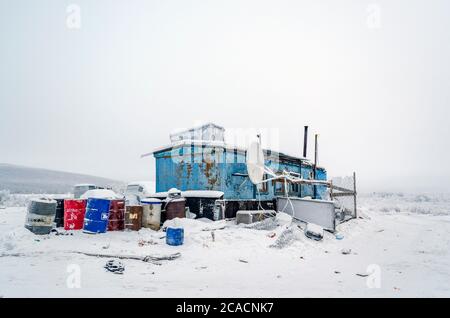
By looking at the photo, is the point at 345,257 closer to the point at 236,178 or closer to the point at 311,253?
the point at 311,253

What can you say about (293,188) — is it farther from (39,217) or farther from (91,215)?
(39,217)

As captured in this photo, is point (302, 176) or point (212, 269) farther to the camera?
point (302, 176)

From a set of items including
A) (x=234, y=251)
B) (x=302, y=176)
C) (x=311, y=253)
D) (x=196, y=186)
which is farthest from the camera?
(x=302, y=176)

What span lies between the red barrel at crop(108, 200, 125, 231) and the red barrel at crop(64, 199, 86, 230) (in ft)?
3.01

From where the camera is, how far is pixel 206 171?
13727 mm

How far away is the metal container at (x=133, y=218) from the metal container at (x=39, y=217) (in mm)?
2291

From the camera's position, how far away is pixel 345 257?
26.3ft

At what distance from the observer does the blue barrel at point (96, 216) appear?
8422 millimetres

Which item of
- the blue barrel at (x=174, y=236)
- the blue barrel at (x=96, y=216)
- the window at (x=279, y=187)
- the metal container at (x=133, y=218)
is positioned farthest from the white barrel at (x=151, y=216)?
the window at (x=279, y=187)

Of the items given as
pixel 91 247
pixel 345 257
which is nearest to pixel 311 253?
pixel 345 257

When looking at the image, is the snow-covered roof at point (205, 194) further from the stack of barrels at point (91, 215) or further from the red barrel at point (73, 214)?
the red barrel at point (73, 214)

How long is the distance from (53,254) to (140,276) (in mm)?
2619

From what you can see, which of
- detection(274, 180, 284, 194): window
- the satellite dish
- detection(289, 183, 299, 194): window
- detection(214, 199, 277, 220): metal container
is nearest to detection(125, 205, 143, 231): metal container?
detection(214, 199, 277, 220): metal container

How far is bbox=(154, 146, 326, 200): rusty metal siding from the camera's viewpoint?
44.6 feet
